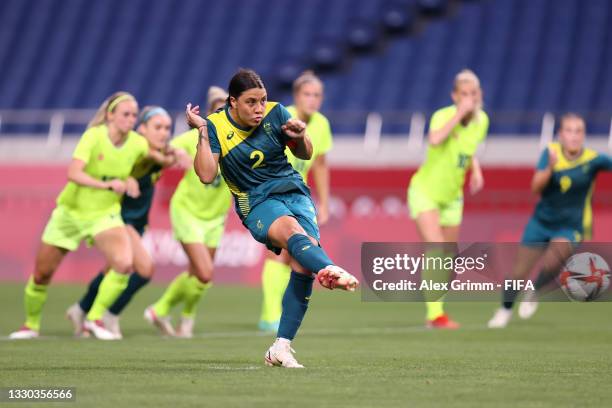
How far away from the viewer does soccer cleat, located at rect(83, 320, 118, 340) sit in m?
11.6

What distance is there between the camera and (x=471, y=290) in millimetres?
10625

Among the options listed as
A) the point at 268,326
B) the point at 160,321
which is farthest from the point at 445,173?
the point at 160,321

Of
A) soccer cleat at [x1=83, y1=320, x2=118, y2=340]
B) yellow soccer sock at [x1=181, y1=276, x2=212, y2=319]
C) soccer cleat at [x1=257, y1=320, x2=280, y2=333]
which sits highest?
yellow soccer sock at [x1=181, y1=276, x2=212, y2=319]

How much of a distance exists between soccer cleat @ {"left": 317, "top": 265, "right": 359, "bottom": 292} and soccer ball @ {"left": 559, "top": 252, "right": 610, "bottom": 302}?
12.6 ft

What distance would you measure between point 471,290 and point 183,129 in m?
12.5

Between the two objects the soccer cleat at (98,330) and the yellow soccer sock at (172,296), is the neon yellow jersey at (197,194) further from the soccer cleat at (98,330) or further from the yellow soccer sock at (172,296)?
the soccer cleat at (98,330)

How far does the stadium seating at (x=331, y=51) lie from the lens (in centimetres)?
2558

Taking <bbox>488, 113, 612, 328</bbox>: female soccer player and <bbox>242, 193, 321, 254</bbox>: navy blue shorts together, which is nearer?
<bbox>242, 193, 321, 254</bbox>: navy blue shorts

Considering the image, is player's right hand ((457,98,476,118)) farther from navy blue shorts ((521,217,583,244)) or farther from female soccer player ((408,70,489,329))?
navy blue shorts ((521,217,583,244))

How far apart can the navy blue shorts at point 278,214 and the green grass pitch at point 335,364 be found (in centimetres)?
87

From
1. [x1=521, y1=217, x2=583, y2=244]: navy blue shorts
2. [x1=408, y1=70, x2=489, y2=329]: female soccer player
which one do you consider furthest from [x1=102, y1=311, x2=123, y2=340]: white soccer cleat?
[x1=521, y1=217, x2=583, y2=244]: navy blue shorts

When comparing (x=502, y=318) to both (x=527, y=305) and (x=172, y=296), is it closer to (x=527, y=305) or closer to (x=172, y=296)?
(x=527, y=305)

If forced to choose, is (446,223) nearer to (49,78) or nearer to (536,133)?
(536,133)

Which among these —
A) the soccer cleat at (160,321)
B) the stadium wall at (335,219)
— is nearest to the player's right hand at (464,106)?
the soccer cleat at (160,321)
